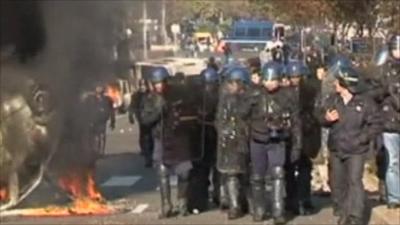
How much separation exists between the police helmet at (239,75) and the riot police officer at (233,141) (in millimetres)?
11

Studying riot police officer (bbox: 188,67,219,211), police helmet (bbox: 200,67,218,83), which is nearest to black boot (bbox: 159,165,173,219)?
riot police officer (bbox: 188,67,219,211)

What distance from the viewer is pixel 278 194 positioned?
502 inches

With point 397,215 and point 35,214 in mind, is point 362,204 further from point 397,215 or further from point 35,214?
point 35,214

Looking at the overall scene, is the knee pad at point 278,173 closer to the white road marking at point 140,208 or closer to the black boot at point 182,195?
the black boot at point 182,195

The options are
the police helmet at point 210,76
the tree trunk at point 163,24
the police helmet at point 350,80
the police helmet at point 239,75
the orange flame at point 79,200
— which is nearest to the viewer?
the tree trunk at point 163,24

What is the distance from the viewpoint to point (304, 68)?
14.0 m

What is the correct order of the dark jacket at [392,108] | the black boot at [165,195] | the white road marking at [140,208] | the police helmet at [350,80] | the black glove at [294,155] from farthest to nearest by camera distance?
the white road marking at [140,208]
the black boot at [165,195]
the black glove at [294,155]
the dark jacket at [392,108]
the police helmet at [350,80]

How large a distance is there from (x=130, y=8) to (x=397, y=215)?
3484 millimetres

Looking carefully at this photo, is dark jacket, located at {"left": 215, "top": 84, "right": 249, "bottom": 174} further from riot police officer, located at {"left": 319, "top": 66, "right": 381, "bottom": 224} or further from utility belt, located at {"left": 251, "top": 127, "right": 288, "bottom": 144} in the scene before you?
riot police officer, located at {"left": 319, "top": 66, "right": 381, "bottom": 224}

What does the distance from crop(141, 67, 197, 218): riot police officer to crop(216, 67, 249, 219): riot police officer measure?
0.49 metres

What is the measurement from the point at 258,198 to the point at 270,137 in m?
0.73

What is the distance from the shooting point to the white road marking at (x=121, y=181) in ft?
58.9

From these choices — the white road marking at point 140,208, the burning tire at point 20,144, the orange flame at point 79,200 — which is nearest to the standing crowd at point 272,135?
the white road marking at point 140,208

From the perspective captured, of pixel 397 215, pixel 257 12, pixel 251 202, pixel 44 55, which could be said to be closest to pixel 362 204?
pixel 397 215
